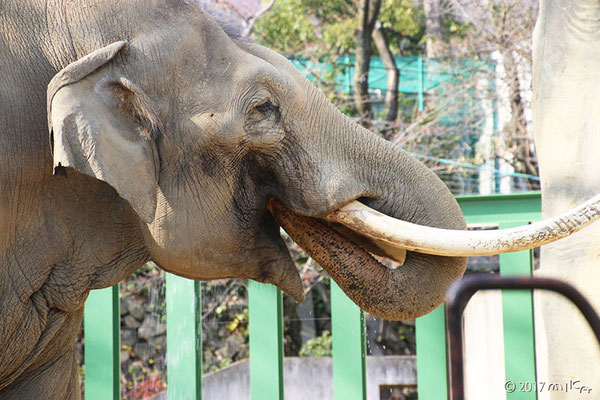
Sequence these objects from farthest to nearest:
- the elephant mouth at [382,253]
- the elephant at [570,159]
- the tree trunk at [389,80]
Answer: the tree trunk at [389,80]
the elephant at [570,159]
the elephant mouth at [382,253]

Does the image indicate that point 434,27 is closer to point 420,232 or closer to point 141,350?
point 141,350

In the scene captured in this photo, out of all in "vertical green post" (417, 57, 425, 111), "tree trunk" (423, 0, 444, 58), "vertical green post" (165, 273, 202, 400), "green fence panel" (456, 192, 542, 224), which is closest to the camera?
"green fence panel" (456, 192, 542, 224)

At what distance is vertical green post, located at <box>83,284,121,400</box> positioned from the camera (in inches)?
117

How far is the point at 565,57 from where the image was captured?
278 cm

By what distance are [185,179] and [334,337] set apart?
105 cm

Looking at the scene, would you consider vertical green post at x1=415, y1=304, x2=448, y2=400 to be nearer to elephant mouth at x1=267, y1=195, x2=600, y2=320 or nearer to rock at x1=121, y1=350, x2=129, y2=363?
elephant mouth at x1=267, y1=195, x2=600, y2=320

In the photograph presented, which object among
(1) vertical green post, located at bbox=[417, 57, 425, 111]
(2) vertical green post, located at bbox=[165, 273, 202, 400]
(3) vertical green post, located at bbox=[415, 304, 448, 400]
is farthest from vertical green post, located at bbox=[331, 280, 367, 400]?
(1) vertical green post, located at bbox=[417, 57, 425, 111]

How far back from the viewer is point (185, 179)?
2033mm

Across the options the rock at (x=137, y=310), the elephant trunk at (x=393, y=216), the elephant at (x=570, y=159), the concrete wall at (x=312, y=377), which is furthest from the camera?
the rock at (x=137, y=310)

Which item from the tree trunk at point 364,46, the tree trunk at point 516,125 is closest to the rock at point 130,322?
the tree trunk at point 364,46

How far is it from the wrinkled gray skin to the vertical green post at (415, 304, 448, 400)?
2.58ft

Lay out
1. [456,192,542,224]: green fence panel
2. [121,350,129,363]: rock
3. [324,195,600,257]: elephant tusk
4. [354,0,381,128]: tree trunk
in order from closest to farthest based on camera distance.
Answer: [324,195,600,257]: elephant tusk < [456,192,542,224]: green fence panel < [121,350,129,363]: rock < [354,0,381,128]: tree trunk

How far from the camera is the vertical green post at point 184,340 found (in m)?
2.90

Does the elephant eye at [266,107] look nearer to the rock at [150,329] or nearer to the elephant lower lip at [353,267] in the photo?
the elephant lower lip at [353,267]
